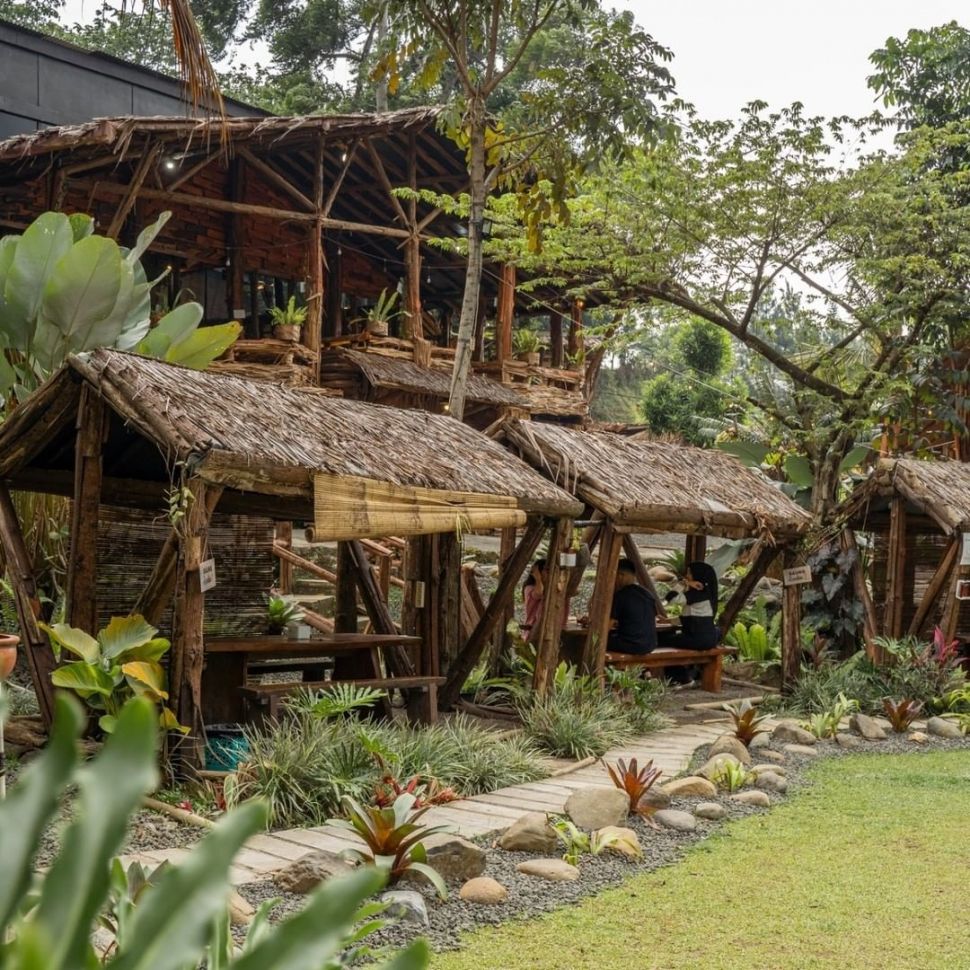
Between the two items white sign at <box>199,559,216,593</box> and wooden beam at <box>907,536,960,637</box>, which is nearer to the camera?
white sign at <box>199,559,216,593</box>

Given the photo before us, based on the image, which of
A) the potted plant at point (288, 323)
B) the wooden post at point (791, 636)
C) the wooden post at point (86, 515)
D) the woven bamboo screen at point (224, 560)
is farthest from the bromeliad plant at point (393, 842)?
the potted plant at point (288, 323)

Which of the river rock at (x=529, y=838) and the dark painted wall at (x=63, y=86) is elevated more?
the dark painted wall at (x=63, y=86)

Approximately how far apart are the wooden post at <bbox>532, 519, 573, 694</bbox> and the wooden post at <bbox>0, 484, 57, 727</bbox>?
400 cm

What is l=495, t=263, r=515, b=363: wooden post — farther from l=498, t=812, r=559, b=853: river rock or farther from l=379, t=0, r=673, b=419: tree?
l=498, t=812, r=559, b=853: river rock

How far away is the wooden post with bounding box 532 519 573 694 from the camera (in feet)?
35.0

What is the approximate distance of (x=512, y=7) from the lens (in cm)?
1229

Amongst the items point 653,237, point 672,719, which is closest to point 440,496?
point 672,719

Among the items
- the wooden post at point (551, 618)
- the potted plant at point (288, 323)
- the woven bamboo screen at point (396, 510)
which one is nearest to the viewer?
the woven bamboo screen at point (396, 510)

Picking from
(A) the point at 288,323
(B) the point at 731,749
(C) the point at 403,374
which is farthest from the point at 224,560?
(C) the point at 403,374

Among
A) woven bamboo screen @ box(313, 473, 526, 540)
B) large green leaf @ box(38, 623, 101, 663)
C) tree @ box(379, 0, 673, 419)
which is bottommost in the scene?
large green leaf @ box(38, 623, 101, 663)

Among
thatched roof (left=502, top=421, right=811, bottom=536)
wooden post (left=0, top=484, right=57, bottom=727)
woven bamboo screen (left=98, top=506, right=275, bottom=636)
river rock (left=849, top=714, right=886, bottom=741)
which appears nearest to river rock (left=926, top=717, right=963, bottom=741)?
river rock (left=849, top=714, right=886, bottom=741)

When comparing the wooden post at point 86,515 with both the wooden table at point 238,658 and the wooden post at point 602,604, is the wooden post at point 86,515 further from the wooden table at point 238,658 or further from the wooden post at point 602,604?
the wooden post at point 602,604

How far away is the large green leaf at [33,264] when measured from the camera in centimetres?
1000

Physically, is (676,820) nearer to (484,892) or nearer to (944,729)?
(484,892)
